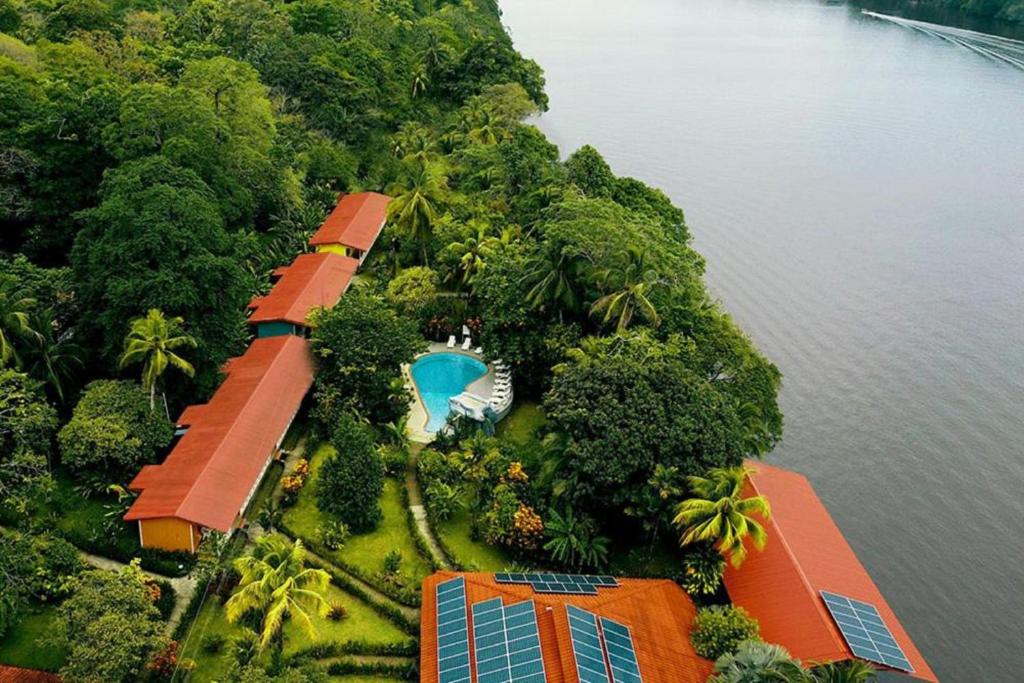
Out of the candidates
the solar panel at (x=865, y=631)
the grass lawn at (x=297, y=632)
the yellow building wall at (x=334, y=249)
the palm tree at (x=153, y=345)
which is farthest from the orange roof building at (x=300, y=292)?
the solar panel at (x=865, y=631)

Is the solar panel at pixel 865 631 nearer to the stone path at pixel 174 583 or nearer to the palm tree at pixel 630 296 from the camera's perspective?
the palm tree at pixel 630 296

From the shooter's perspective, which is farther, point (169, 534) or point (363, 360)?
point (363, 360)

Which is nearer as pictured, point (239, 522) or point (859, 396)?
point (239, 522)

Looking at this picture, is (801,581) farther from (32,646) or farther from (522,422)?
(32,646)

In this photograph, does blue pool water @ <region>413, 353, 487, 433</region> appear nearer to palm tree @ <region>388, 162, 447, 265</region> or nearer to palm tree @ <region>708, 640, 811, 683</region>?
palm tree @ <region>388, 162, 447, 265</region>

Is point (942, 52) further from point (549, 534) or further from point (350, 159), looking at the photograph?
point (549, 534)

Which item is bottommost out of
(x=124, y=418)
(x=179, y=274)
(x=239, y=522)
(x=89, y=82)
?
(x=239, y=522)

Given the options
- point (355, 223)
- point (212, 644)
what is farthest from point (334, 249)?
point (212, 644)

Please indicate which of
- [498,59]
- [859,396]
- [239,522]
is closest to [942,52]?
[498,59]
